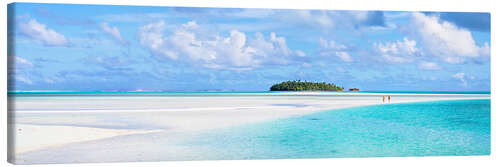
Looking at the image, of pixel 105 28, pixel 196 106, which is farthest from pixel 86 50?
pixel 196 106

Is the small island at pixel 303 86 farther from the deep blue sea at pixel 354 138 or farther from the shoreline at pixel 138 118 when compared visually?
the deep blue sea at pixel 354 138

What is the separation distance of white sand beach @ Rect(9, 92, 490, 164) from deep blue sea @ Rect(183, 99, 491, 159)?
1.24 feet

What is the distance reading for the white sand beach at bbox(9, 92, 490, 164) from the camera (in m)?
7.86

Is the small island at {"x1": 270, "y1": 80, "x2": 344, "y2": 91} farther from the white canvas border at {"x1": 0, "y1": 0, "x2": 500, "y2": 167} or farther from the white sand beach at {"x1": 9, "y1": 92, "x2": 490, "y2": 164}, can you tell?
the white canvas border at {"x1": 0, "y1": 0, "x2": 500, "y2": 167}

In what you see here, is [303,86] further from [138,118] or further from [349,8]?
[138,118]

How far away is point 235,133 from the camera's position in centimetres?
899

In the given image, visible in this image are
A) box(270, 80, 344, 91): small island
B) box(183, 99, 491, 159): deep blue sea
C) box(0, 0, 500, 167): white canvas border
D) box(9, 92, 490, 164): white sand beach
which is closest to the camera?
box(0, 0, 500, 167): white canvas border

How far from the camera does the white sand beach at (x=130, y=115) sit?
7.86m

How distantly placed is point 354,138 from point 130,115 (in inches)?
157

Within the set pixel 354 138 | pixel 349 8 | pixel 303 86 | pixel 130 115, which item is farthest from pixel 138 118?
pixel 349 8

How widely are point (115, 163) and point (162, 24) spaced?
2492mm

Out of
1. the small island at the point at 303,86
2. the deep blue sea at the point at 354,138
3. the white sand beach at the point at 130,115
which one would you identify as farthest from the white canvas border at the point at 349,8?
the small island at the point at 303,86

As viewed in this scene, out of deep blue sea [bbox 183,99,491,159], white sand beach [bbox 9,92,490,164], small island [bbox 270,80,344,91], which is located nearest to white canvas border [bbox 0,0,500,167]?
deep blue sea [bbox 183,99,491,159]

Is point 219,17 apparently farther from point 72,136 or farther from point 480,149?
point 480,149
